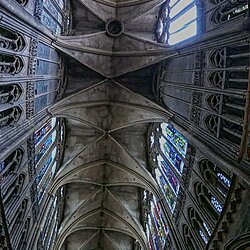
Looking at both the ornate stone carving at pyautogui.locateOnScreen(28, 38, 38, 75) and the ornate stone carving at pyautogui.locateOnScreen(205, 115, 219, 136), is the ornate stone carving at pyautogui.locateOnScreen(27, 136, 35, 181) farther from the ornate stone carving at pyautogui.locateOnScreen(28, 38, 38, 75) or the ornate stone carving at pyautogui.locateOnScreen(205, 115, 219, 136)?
the ornate stone carving at pyautogui.locateOnScreen(205, 115, 219, 136)

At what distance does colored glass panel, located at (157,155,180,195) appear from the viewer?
13187 mm

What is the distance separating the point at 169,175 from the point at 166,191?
949 mm

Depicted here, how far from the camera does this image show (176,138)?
45.6 feet

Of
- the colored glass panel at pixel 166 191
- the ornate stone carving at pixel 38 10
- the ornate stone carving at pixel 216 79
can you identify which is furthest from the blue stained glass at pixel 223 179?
the ornate stone carving at pixel 38 10

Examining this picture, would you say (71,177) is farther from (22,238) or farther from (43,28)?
(43,28)

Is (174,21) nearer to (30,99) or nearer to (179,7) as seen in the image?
(179,7)

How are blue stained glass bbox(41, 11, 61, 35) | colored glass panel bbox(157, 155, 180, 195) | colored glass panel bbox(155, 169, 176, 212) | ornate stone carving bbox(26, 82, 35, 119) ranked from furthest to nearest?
colored glass panel bbox(155, 169, 176, 212) → colored glass panel bbox(157, 155, 180, 195) → blue stained glass bbox(41, 11, 61, 35) → ornate stone carving bbox(26, 82, 35, 119)

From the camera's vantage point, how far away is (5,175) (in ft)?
31.0

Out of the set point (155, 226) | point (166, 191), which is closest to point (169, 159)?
point (166, 191)

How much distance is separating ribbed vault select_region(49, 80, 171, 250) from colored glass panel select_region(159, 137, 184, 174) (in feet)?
4.88

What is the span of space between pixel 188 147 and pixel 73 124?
30.1 feet

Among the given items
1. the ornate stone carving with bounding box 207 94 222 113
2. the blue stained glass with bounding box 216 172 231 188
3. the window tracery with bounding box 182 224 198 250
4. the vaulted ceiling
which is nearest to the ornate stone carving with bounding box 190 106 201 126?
the ornate stone carving with bounding box 207 94 222 113

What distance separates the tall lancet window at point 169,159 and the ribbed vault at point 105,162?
3.03 ft

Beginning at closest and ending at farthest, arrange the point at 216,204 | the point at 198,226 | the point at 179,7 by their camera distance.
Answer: the point at 216,204, the point at 198,226, the point at 179,7
